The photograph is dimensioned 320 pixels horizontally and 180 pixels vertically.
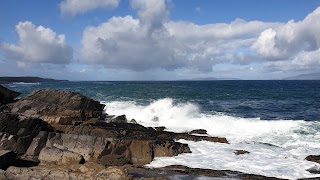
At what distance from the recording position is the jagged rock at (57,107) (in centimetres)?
2975

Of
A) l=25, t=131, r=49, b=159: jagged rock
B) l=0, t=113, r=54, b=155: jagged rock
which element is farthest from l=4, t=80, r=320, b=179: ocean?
l=0, t=113, r=54, b=155: jagged rock

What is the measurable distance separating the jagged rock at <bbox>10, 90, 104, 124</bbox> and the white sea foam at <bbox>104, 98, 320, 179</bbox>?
24.5 feet

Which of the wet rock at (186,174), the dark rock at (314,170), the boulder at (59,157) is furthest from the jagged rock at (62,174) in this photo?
the dark rock at (314,170)

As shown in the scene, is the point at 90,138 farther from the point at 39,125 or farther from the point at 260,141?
the point at 260,141

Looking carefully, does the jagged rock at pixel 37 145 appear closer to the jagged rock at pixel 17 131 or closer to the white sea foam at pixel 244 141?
the jagged rock at pixel 17 131

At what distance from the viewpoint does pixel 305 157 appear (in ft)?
75.3

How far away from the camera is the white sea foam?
20938 millimetres

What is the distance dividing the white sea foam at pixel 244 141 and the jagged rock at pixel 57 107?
7470 millimetres

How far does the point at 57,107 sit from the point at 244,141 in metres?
15.4

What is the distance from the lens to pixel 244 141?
2861 cm

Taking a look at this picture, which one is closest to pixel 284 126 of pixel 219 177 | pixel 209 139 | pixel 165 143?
pixel 209 139

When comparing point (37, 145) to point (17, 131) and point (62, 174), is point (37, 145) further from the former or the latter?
point (62, 174)

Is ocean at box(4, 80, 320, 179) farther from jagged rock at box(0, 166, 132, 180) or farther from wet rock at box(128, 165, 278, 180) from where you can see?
jagged rock at box(0, 166, 132, 180)

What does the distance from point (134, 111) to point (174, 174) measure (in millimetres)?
26163
